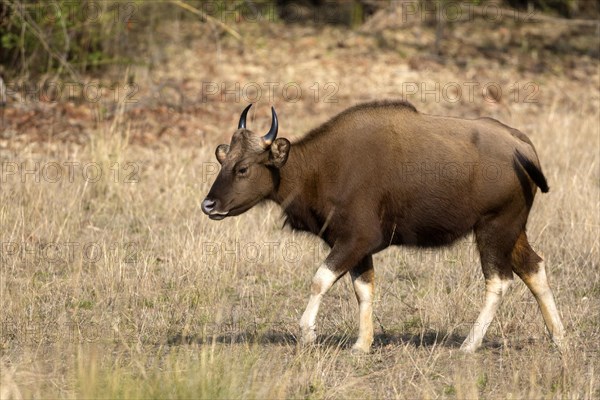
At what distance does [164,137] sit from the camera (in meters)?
14.7

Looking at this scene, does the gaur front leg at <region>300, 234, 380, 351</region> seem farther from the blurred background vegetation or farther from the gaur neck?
the blurred background vegetation

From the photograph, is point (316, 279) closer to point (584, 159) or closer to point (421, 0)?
point (584, 159)

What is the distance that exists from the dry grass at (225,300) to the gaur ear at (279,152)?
109 centimetres

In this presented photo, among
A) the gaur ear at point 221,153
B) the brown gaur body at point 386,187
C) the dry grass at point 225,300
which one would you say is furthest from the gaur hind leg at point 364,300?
the gaur ear at point 221,153

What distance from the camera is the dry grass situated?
6359 millimetres

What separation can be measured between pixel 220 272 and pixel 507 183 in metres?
2.86

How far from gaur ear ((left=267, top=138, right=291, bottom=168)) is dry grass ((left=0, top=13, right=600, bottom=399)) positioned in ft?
3.57

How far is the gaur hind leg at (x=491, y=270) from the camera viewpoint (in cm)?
727

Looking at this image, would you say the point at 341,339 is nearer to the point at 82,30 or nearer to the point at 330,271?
the point at 330,271

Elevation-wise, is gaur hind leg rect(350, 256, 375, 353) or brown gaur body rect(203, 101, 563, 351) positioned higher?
brown gaur body rect(203, 101, 563, 351)

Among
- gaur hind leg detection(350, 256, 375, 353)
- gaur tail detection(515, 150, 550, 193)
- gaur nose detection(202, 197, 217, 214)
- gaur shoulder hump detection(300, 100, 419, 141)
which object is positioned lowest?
gaur hind leg detection(350, 256, 375, 353)

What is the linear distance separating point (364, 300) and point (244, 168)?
1.27 metres

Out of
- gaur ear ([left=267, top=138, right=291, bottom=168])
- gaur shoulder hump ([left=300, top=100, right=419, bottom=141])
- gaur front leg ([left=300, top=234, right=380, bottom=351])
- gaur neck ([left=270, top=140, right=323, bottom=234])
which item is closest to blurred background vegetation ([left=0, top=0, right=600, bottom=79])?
gaur shoulder hump ([left=300, top=100, right=419, bottom=141])

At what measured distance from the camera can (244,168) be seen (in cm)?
718
